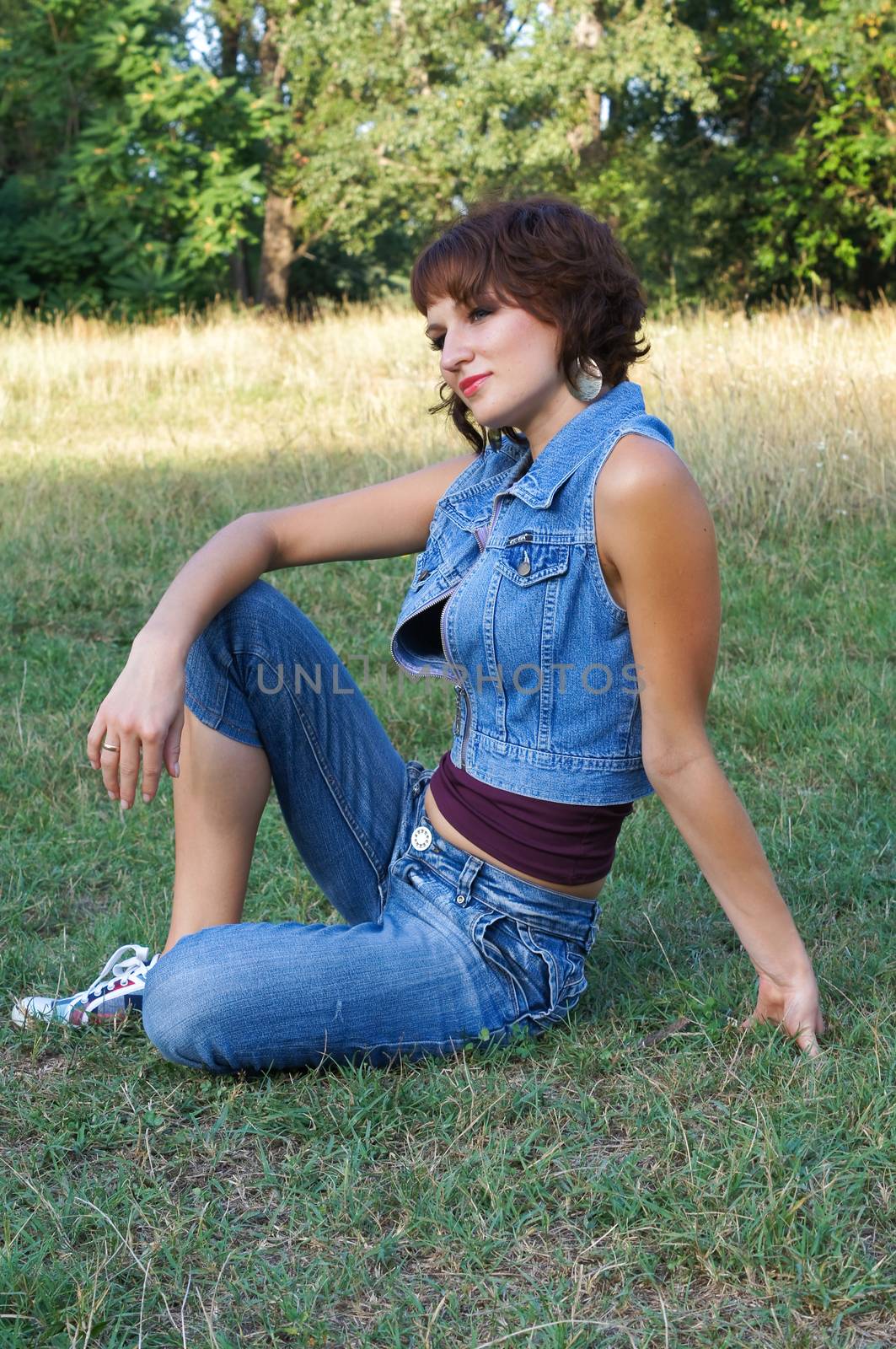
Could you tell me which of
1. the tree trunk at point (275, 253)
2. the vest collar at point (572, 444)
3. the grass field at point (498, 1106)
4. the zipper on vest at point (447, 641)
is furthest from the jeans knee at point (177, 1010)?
the tree trunk at point (275, 253)

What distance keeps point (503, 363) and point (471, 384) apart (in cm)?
6

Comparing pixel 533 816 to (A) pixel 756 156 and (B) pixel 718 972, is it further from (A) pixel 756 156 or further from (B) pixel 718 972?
(A) pixel 756 156

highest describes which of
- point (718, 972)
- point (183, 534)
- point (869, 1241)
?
point (869, 1241)

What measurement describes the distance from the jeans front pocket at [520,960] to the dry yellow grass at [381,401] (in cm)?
385

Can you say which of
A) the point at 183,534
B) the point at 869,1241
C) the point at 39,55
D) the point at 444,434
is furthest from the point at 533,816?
the point at 39,55

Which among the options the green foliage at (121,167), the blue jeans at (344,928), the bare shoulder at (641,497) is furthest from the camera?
the green foliage at (121,167)

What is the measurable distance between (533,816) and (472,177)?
18.0m

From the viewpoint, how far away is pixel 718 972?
259cm

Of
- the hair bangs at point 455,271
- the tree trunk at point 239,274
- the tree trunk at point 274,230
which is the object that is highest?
the hair bangs at point 455,271

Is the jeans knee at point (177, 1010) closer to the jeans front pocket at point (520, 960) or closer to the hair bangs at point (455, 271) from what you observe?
the jeans front pocket at point (520, 960)

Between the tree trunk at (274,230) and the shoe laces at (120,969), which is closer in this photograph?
the shoe laces at (120,969)

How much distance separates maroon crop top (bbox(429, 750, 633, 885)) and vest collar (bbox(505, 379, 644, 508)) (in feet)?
1.60

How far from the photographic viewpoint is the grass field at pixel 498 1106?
170cm

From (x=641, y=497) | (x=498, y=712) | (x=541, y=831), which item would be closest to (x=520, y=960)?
(x=541, y=831)
